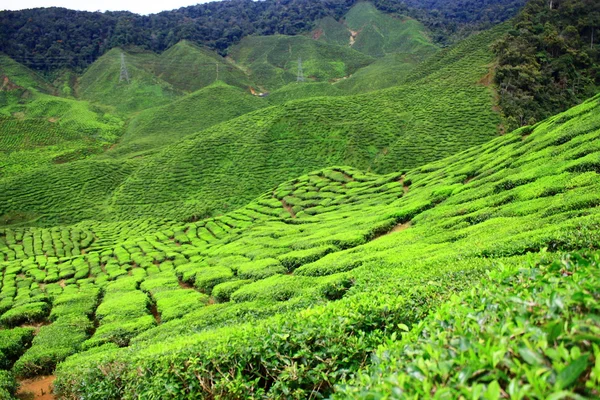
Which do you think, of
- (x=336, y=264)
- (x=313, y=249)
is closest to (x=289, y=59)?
(x=313, y=249)

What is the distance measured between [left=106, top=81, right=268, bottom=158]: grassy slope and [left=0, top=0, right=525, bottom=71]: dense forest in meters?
61.8

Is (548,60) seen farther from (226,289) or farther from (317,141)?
(226,289)

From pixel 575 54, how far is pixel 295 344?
77.1m

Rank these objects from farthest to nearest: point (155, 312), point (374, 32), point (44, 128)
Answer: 1. point (374, 32)
2. point (44, 128)
3. point (155, 312)

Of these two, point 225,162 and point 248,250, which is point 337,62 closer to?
Result: point 225,162

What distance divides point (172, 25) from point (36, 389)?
582 ft

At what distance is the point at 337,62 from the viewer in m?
130

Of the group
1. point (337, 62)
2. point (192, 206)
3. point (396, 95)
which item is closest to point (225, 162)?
point (192, 206)

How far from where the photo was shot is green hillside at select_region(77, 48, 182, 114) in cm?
10819

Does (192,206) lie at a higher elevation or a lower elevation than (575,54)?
lower

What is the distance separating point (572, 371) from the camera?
7.48 feet

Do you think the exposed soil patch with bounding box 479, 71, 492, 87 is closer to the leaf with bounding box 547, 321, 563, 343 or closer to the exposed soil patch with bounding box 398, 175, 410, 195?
the exposed soil patch with bounding box 398, 175, 410, 195

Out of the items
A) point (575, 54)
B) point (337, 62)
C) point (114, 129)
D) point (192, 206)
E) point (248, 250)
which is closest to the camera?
point (248, 250)

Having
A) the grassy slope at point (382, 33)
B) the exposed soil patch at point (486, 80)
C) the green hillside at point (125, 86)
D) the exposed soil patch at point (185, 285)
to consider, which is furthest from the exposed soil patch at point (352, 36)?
the exposed soil patch at point (185, 285)
